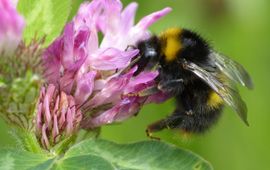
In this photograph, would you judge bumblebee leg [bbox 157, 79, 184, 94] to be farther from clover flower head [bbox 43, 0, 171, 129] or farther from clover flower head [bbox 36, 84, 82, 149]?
clover flower head [bbox 36, 84, 82, 149]

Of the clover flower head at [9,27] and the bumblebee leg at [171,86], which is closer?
the clover flower head at [9,27]

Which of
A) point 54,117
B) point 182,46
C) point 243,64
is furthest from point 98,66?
point 243,64

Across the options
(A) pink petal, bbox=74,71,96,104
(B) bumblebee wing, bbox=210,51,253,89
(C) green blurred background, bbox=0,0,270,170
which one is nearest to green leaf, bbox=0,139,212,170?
(A) pink petal, bbox=74,71,96,104

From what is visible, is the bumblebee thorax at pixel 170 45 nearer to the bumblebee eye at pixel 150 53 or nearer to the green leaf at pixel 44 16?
the bumblebee eye at pixel 150 53

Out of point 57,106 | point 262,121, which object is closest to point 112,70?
point 57,106

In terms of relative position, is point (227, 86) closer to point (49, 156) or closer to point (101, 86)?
point (101, 86)

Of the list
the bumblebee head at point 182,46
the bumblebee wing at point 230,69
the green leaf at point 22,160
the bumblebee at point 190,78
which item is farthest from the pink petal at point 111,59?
the bumblebee wing at point 230,69
